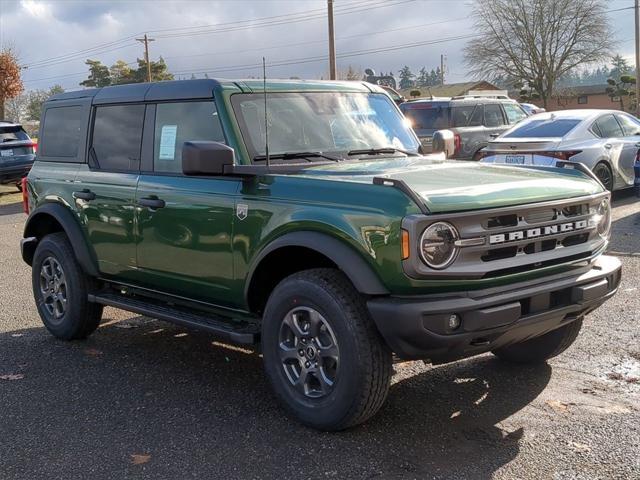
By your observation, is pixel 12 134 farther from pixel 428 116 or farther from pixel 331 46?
pixel 331 46

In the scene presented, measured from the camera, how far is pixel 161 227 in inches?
192

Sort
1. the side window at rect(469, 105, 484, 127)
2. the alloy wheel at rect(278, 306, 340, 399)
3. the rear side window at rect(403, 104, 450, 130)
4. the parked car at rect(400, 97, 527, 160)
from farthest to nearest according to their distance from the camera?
the side window at rect(469, 105, 484, 127)
the rear side window at rect(403, 104, 450, 130)
the parked car at rect(400, 97, 527, 160)
the alloy wheel at rect(278, 306, 340, 399)

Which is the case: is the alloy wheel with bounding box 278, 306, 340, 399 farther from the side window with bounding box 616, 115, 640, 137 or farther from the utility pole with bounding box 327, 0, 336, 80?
the utility pole with bounding box 327, 0, 336, 80

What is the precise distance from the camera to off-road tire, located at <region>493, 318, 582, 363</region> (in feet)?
15.3

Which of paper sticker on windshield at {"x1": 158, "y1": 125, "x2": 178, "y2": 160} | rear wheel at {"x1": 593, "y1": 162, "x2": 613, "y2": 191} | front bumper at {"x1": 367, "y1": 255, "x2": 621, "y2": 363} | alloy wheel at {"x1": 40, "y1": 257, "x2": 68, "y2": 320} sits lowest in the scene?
alloy wheel at {"x1": 40, "y1": 257, "x2": 68, "y2": 320}

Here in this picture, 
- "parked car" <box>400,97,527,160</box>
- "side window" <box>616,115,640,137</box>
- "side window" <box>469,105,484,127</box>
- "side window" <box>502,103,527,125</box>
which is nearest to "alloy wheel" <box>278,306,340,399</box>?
"side window" <box>616,115,640,137</box>

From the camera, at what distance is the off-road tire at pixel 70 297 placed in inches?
226

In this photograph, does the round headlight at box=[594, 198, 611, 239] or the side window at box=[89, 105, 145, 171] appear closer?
the round headlight at box=[594, 198, 611, 239]

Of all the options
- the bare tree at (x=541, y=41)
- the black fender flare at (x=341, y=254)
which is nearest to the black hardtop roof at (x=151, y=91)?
the black fender flare at (x=341, y=254)

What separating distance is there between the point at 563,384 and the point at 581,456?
1.05 metres

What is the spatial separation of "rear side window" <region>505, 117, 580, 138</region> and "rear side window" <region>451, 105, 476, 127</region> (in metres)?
3.11

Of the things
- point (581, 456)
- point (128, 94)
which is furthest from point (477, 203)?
point (128, 94)

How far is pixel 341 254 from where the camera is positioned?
376 cm

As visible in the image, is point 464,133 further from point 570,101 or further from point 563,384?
point 570,101
